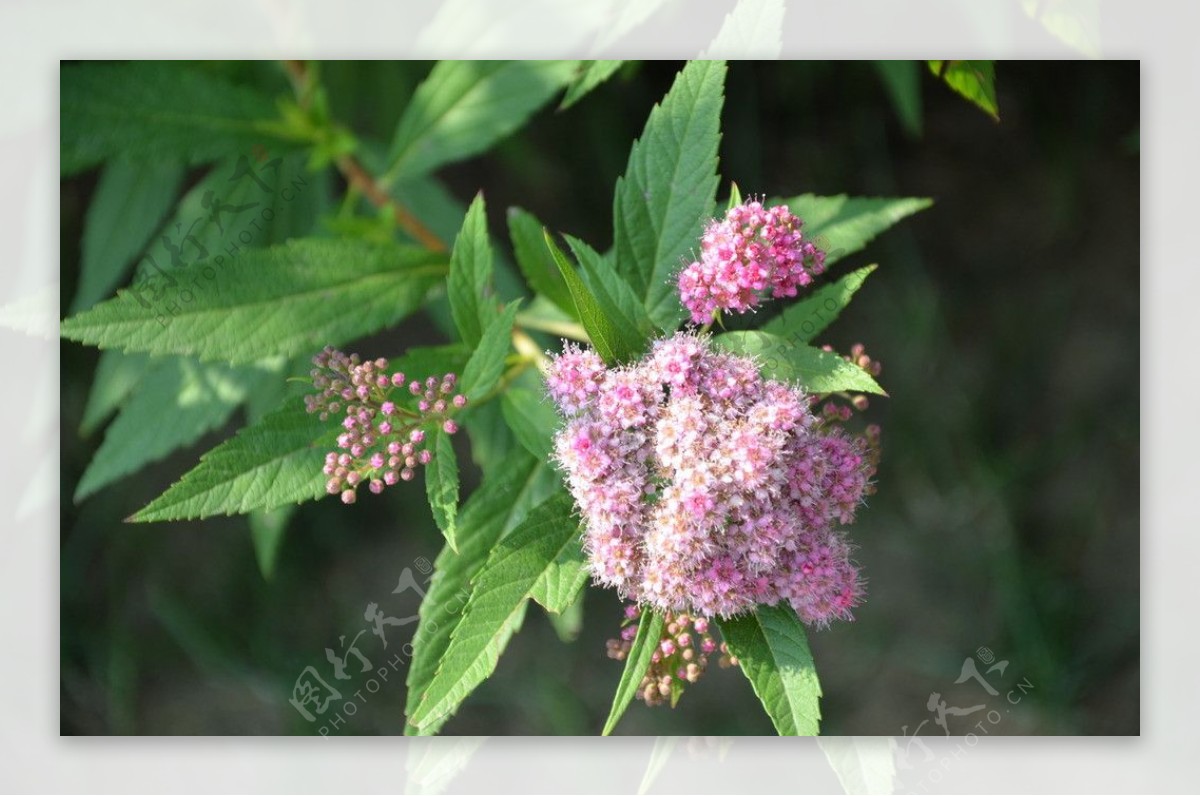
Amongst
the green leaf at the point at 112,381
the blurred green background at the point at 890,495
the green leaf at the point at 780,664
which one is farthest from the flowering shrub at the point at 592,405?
the blurred green background at the point at 890,495

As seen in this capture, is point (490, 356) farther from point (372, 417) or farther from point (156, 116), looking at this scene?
point (156, 116)

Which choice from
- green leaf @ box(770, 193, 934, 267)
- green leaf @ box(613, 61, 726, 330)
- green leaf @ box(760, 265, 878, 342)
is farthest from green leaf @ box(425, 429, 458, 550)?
green leaf @ box(770, 193, 934, 267)

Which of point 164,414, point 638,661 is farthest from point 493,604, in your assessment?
point 164,414

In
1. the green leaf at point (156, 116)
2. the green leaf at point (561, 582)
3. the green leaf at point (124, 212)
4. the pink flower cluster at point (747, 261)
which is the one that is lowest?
the green leaf at point (561, 582)

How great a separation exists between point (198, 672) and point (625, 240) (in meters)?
2.33

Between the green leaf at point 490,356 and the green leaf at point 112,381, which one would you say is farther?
the green leaf at point 112,381

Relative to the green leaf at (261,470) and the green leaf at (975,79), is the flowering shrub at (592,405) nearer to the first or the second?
the green leaf at (261,470)

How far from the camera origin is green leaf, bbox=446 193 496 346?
2123 mm

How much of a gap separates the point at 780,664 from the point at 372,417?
2.91ft

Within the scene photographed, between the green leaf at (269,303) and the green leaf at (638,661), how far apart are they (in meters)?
0.95

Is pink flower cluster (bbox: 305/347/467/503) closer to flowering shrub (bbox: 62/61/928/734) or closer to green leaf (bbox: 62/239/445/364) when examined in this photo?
flowering shrub (bbox: 62/61/928/734)

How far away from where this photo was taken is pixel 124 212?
2.83 m

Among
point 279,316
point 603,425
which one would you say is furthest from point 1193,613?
point 279,316

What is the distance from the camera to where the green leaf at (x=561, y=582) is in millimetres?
1938
